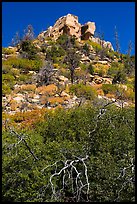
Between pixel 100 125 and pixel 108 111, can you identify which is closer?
pixel 100 125

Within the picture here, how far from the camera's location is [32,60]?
21688 millimetres

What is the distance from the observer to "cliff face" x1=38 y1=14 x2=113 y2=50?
32.4 m

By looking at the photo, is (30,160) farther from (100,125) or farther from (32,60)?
(32,60)

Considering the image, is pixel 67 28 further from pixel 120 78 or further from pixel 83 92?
pixel 83 92

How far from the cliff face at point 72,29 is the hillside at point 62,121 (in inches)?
275

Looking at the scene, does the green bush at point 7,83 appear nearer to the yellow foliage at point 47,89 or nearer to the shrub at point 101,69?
the yellow foliage at point 47,89

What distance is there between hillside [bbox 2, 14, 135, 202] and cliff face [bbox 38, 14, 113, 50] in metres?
7.00

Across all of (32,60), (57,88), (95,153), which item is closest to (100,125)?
(95,153)

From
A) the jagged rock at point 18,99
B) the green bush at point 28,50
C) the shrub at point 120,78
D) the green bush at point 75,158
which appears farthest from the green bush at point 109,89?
the green bush at point 75,158

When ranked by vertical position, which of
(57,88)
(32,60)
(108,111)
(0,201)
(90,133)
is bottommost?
(0,201)

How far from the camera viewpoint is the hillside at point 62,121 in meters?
5.80

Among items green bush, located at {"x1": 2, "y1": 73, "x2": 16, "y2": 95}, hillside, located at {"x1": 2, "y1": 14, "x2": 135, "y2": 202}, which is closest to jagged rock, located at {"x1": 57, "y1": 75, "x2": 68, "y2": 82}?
hillside, located at {"x1": 2, "y1": 14, "x2": 135, "y2": 202}

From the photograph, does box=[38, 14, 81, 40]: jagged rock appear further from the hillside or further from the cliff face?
the hillside

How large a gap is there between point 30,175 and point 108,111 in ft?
8.20
